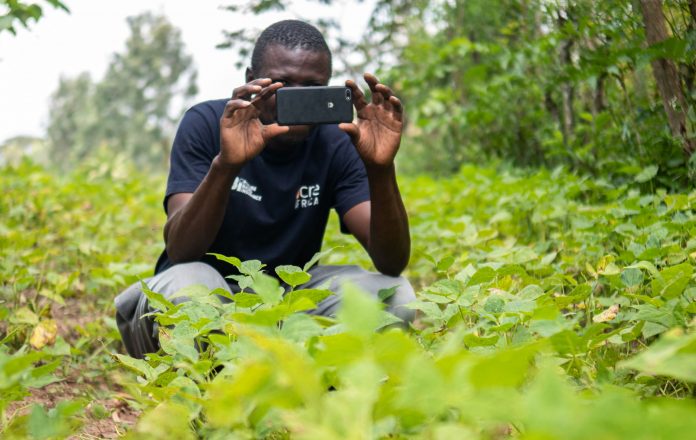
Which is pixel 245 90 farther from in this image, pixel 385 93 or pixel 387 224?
pixel 387 224

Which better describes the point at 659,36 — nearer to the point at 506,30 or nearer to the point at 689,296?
the point at 689,296

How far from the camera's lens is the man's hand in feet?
6.54

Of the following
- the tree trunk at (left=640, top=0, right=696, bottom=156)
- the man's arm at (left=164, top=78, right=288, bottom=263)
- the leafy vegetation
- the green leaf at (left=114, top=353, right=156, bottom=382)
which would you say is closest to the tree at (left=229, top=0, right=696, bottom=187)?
the tree trunk at (left=640, top=0, right=696, bottom=156)

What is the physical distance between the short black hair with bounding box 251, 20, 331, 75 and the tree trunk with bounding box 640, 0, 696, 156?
107cm

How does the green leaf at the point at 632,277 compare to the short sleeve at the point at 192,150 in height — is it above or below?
below

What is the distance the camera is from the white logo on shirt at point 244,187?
2264 mm

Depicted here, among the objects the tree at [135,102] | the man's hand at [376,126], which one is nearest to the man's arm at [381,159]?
the man's hand at [376,126]

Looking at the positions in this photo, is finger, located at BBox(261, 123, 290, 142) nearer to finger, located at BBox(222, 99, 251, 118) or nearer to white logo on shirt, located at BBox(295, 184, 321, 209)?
finger, located at BBox(222, 99, 251, 118)

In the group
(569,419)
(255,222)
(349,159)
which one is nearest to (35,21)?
(255,222)

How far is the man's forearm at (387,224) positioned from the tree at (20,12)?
109cm

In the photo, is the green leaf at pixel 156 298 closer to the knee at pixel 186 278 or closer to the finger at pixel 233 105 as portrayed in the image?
the knee at pixel 186 278

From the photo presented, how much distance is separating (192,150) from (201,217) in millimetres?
334

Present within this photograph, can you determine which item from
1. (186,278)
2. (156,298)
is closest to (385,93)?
(186,278)

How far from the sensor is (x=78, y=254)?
11.0 feet
